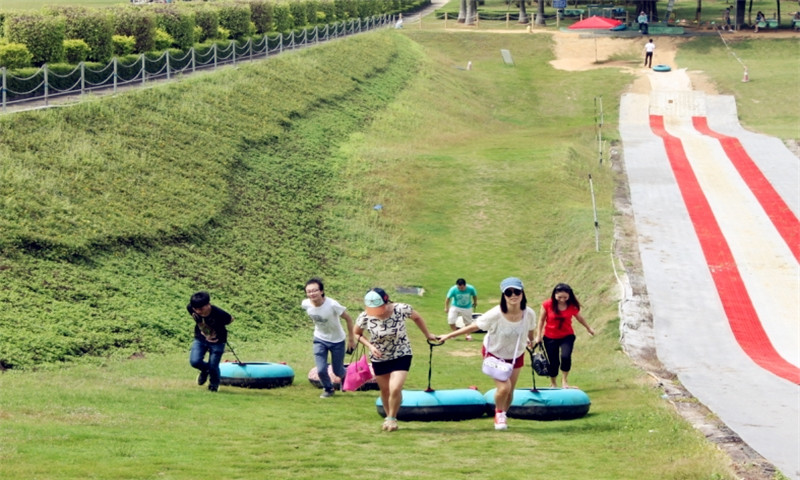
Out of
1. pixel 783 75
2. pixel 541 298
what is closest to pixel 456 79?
pixel 783 75

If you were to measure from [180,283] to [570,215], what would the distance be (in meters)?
14.1

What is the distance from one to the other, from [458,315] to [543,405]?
31.5ft

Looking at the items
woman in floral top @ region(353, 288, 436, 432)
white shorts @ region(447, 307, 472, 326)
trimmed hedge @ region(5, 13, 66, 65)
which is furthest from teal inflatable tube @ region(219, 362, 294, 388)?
trimmed hedge @ region(5, 13, 66, 65)

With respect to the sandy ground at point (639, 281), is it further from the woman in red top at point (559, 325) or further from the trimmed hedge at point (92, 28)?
the trimmed hedge at point (92, 28)

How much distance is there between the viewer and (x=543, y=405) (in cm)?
1484

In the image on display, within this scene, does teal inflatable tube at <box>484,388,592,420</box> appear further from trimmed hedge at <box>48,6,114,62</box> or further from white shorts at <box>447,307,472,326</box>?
trimmed hedge at <box>48,6,114,62</box>

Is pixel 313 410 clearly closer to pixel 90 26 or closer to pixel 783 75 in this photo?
pixel 90 26

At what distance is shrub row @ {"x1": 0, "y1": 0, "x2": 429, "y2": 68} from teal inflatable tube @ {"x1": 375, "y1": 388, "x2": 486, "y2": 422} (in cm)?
2290

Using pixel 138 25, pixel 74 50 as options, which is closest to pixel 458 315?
pixel 74 50

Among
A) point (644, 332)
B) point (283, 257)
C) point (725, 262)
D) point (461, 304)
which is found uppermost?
point (461, 304)

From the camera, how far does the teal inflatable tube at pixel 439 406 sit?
14.3 m

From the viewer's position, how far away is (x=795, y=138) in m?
45.9

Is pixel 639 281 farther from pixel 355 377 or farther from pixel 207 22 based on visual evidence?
pixel 207 22

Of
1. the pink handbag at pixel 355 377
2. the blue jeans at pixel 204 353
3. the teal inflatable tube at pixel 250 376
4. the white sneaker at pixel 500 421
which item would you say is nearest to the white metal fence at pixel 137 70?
the teal inflatable tube at pixel 250 376
